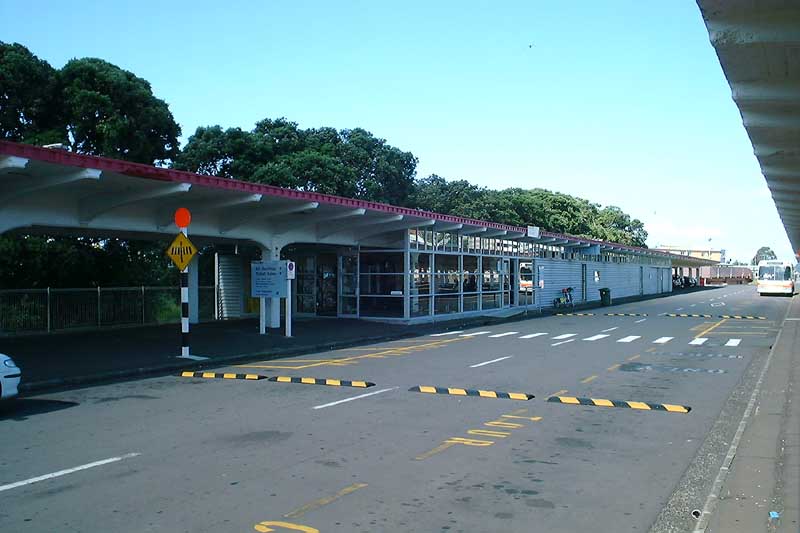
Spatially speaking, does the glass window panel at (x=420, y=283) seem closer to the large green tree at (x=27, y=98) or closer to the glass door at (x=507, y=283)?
the glass door at (x=507, y=283)

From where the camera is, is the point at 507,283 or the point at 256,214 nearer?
the point at 256,214

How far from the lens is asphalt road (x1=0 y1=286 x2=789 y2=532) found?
6234 mm

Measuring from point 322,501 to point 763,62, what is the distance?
6724mm

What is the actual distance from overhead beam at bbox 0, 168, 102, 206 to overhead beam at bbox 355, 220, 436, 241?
14.9 meters

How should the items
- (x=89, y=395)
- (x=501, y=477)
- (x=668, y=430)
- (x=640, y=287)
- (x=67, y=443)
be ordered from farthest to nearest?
1. (x=640, y=287)
2. (x=89, y=395)
3. (x=668, y=430)
4. (x=67, y=443)
5. (x=501, y=477)

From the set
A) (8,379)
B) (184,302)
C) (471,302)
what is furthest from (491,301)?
(8,379)

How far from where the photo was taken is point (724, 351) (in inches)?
802

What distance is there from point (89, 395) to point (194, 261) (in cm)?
1401

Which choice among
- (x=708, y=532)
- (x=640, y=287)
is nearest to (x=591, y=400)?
(x=708, y=532)

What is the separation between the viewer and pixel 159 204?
20281 millimetres

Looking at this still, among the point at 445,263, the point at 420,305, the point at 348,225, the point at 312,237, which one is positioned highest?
the point at 348,225

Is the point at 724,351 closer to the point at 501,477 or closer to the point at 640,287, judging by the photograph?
the point at 501,477

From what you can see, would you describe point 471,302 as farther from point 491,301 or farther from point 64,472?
point 64,472

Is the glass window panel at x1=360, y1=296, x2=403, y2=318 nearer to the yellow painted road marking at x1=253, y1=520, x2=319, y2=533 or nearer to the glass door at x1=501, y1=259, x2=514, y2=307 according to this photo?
the glass door at x1=501, y1=259, x2=514, y2=307
